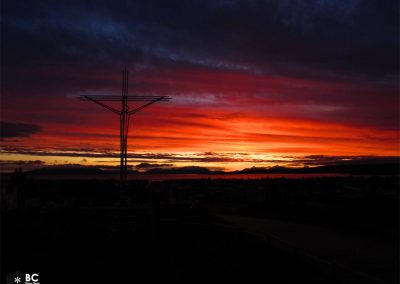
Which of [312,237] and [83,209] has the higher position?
[83,209]

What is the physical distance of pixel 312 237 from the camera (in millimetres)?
19844

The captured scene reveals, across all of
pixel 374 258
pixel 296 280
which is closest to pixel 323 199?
pixel 374 258

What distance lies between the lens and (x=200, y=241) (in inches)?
467

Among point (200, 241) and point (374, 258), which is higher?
point (200, 241)

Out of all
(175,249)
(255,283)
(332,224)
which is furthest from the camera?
(332,224)

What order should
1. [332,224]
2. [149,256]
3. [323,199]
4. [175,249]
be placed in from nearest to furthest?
[149,256]
[175,249]
[332,224]
[323,199]

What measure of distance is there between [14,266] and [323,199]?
3274cm

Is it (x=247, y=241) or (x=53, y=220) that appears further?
(x=53, y=220)

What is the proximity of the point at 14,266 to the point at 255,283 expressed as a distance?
528 cm

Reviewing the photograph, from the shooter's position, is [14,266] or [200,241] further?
[200,241]

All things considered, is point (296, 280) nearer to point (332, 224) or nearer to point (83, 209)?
point (83, 209)

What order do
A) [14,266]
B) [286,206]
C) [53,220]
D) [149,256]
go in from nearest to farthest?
[14,266] → [149,256] → [53,220] → [286,206]

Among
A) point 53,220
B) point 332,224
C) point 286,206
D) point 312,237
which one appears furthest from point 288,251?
point 286,206

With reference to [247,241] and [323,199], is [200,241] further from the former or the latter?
[323,199]
